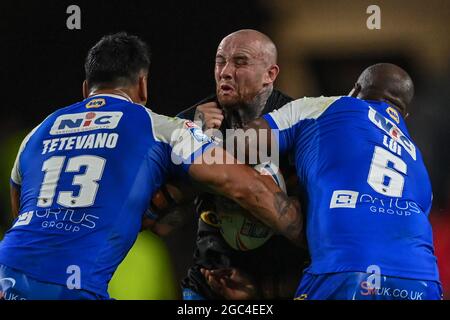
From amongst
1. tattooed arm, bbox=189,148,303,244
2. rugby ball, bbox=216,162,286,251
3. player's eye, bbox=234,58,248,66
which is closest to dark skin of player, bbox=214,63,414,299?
rugby ball, bbox=216,162,286,251

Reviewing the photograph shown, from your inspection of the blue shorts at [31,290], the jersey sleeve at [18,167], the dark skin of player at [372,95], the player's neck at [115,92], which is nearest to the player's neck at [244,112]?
the dark skin of player at [372,95]

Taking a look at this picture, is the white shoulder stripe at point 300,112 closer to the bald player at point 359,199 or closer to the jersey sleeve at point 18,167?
the bald player at point 359,199

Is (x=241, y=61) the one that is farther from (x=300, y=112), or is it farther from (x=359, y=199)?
(x=359, y=199)

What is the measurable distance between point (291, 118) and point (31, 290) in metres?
1.22

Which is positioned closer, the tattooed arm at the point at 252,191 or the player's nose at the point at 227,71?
the tattooed arm at the point at 252,191

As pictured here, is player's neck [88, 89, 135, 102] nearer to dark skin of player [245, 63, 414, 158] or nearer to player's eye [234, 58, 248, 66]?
player's eye [234, 58, 248, 66]

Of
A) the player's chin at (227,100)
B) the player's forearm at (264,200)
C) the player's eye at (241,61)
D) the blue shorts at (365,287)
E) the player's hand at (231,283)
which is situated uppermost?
the player's eye at (241,61)

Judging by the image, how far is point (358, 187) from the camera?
8.54 feet

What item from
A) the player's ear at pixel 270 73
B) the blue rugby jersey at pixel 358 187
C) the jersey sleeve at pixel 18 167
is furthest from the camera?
the player's ear at pixel 270 73

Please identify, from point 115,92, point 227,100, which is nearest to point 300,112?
point 227,100

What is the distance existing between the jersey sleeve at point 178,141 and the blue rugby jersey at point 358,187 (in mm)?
367

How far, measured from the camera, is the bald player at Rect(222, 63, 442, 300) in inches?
97.3

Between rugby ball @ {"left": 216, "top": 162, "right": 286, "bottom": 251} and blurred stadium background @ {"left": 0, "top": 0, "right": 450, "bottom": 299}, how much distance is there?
1.55m

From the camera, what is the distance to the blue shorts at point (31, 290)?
2.40 m
